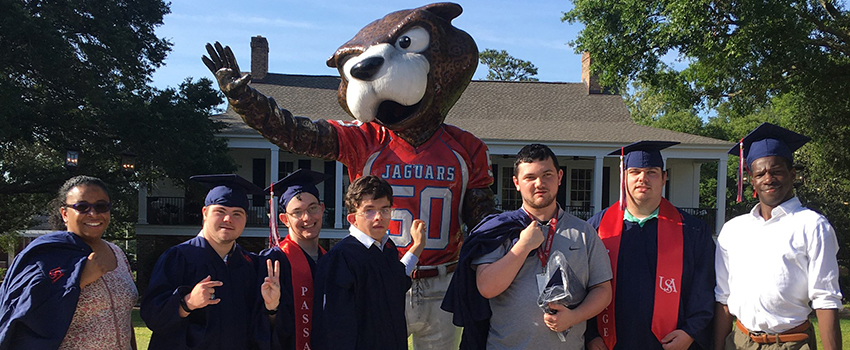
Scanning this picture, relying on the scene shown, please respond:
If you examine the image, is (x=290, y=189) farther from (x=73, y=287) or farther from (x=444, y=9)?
(x=444, y=9)

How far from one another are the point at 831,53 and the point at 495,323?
12765 millimetres

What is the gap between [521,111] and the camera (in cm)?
2198

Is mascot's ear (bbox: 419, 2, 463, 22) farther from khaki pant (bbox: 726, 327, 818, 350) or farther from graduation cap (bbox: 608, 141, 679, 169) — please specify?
khaki pant (bbox: 726, 327, 818, 350)

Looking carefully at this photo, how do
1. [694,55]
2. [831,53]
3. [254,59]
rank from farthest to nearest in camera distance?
[254,59] → [831,53] → [694,55]

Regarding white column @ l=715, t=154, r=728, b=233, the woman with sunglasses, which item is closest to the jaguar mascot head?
the woman with sunglasses

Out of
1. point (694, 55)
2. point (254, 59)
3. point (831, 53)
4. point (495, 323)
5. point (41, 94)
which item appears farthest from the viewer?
point (254, 59)

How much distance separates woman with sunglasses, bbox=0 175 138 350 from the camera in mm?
3100

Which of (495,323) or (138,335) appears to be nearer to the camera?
(495,323)

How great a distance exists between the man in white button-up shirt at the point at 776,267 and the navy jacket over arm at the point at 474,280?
1164 millimetres

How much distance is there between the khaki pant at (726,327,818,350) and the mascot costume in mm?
1595

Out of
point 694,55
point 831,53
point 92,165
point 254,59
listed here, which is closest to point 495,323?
point 694,55

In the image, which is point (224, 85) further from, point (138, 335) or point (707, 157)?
point (707, 157)

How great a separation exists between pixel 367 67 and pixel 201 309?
65.8 inches

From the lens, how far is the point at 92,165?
49.9 ft
